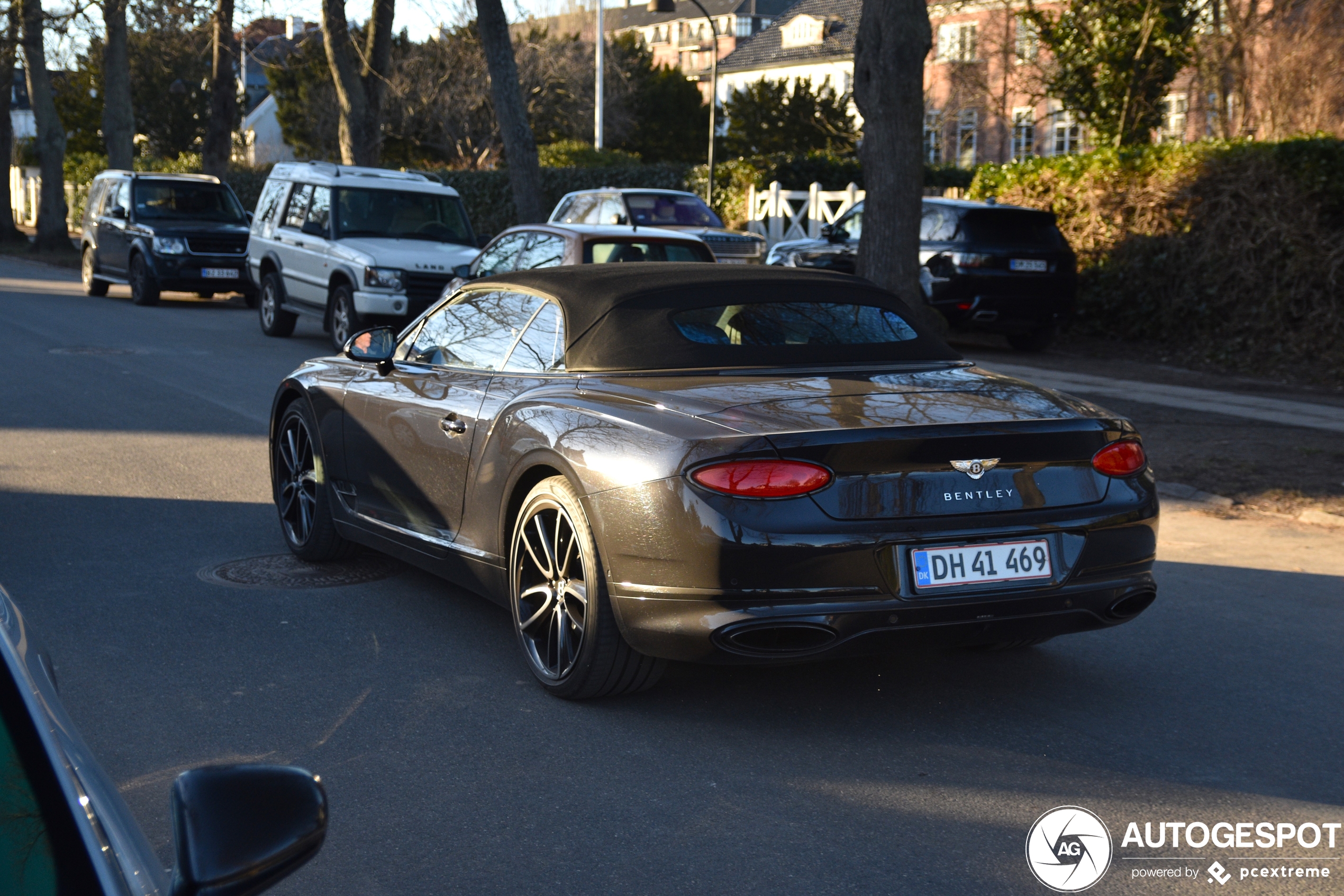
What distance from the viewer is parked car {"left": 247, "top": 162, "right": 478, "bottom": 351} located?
16203 millimetres

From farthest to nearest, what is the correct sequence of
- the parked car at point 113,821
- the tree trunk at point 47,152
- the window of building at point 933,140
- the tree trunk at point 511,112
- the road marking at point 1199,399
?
the window of building at point 933,140 → the tree trunk at point 47,152 → the tree trunk at point 511,112 → the road marking at point 1199,399 → the parked car at point 113,821

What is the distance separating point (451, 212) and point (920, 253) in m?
5.88

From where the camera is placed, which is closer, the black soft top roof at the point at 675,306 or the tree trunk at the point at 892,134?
the black soft top roof at the point at 675,306

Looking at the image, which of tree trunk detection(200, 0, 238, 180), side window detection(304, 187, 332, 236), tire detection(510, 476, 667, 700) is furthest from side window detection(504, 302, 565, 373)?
tree trunk detection(200, 0, 238, 180)

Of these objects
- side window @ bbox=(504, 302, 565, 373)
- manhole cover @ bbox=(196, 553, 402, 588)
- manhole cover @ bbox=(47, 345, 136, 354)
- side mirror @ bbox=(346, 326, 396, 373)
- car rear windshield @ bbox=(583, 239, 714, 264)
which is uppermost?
car rear windshield @ bbox=(583, 239, 714, 264)

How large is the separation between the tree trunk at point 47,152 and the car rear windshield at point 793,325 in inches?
1372

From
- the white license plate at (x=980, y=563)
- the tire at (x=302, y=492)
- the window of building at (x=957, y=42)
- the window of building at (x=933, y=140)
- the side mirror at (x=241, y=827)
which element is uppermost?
the window of building at (x=957, y=42)

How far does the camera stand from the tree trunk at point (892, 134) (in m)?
13.9

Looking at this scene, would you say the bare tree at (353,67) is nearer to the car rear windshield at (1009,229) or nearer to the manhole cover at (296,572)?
the car rear windshield at (1009,229)

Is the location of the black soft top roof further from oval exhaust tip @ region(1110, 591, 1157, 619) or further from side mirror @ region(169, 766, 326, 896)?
side mirror @ region(169, 766, 326, 896)

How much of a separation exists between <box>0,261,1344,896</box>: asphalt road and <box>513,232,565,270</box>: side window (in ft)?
22.0

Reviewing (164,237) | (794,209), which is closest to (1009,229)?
(794,209)

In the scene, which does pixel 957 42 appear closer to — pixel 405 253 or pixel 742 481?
pixel 405 253

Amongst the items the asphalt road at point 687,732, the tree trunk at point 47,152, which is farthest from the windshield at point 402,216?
the tree trunk at point 47,152
